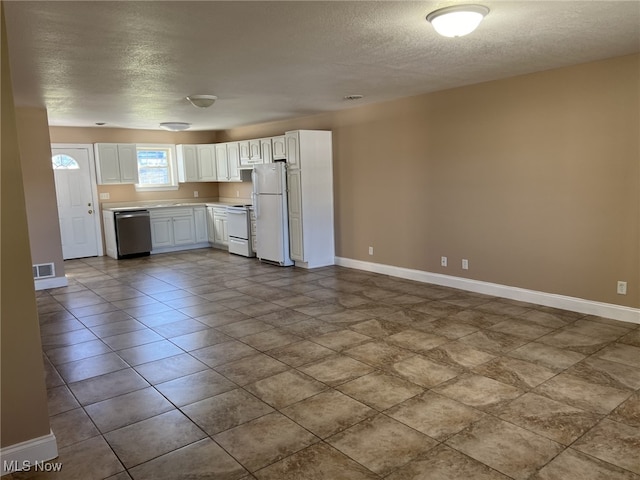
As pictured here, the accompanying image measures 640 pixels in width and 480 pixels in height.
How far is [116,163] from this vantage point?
8.52 m

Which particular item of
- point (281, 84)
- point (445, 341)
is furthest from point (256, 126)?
point (445, 341)

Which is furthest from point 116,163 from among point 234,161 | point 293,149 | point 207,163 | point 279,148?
point 293,149

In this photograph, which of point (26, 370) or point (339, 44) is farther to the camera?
point (339, 44)

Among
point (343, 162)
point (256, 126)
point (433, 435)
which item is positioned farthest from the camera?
point (256, 126)

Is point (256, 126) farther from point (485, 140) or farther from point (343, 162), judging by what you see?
point (485, 140)

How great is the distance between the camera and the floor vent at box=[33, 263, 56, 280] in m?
6.26

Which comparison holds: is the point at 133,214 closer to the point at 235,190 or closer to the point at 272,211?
the point at 235,190

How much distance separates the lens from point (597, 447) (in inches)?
93.9

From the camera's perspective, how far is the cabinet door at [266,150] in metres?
7.65

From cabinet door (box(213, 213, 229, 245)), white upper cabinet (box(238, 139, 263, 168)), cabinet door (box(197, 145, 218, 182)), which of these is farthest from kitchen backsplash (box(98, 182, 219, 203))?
white upper cabinet (box(238, 139, 263, 168))

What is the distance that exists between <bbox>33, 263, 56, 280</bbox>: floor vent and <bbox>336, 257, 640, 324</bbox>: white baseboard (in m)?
4.36

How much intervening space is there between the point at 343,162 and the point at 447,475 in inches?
210

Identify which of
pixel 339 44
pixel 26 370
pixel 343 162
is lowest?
pixel 26 370

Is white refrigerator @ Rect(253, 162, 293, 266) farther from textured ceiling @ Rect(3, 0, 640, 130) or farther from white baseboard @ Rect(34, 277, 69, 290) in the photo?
white baseboard @ Rect(34, 277, 69, 290)
